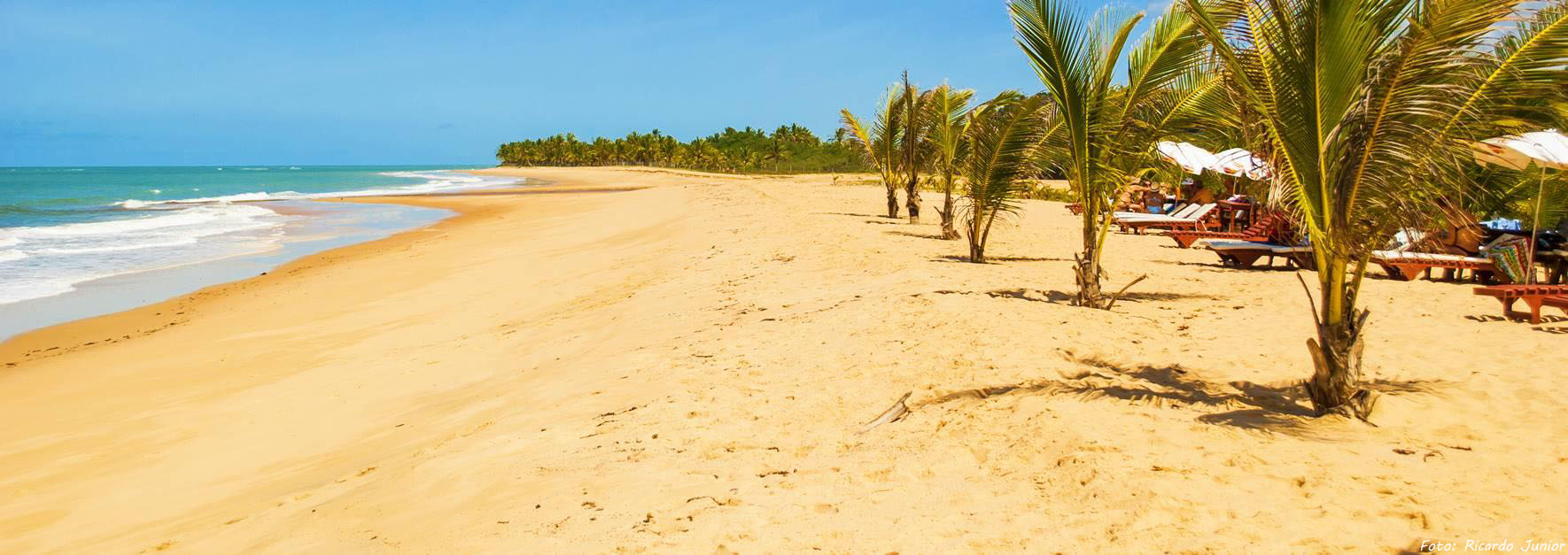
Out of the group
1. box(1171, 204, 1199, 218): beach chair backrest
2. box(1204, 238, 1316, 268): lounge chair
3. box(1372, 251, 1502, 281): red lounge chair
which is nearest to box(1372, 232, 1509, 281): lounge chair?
box(1372, 251, 1502, 281): red lounge chair

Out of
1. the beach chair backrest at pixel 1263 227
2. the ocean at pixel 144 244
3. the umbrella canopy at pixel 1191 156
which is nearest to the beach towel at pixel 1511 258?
the beach chair backrest at pixel 1263 227

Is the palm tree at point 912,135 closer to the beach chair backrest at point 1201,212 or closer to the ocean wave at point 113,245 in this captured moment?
the beach chair backrest at point 1201,212

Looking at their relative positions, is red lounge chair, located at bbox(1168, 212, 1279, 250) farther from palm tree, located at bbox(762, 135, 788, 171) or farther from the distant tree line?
palm tree, located at bbox(762, 135, 788, 171)

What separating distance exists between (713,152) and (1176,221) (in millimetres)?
77955

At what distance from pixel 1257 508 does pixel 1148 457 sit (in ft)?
1.77

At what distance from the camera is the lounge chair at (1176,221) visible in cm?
1420

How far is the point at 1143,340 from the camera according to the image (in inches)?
237

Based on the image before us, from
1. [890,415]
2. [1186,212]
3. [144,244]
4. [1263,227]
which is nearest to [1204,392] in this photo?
[890,415]

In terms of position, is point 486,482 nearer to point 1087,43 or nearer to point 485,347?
point 485,347

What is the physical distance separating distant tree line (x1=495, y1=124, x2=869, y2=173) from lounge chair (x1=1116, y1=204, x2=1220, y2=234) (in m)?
48.4

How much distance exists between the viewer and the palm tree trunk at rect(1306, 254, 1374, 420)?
4035 millimetres

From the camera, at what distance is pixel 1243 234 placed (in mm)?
11594

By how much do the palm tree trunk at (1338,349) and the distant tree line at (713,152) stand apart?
5946 centimetres

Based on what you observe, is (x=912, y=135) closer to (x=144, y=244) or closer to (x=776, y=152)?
(x=144, y=244)
